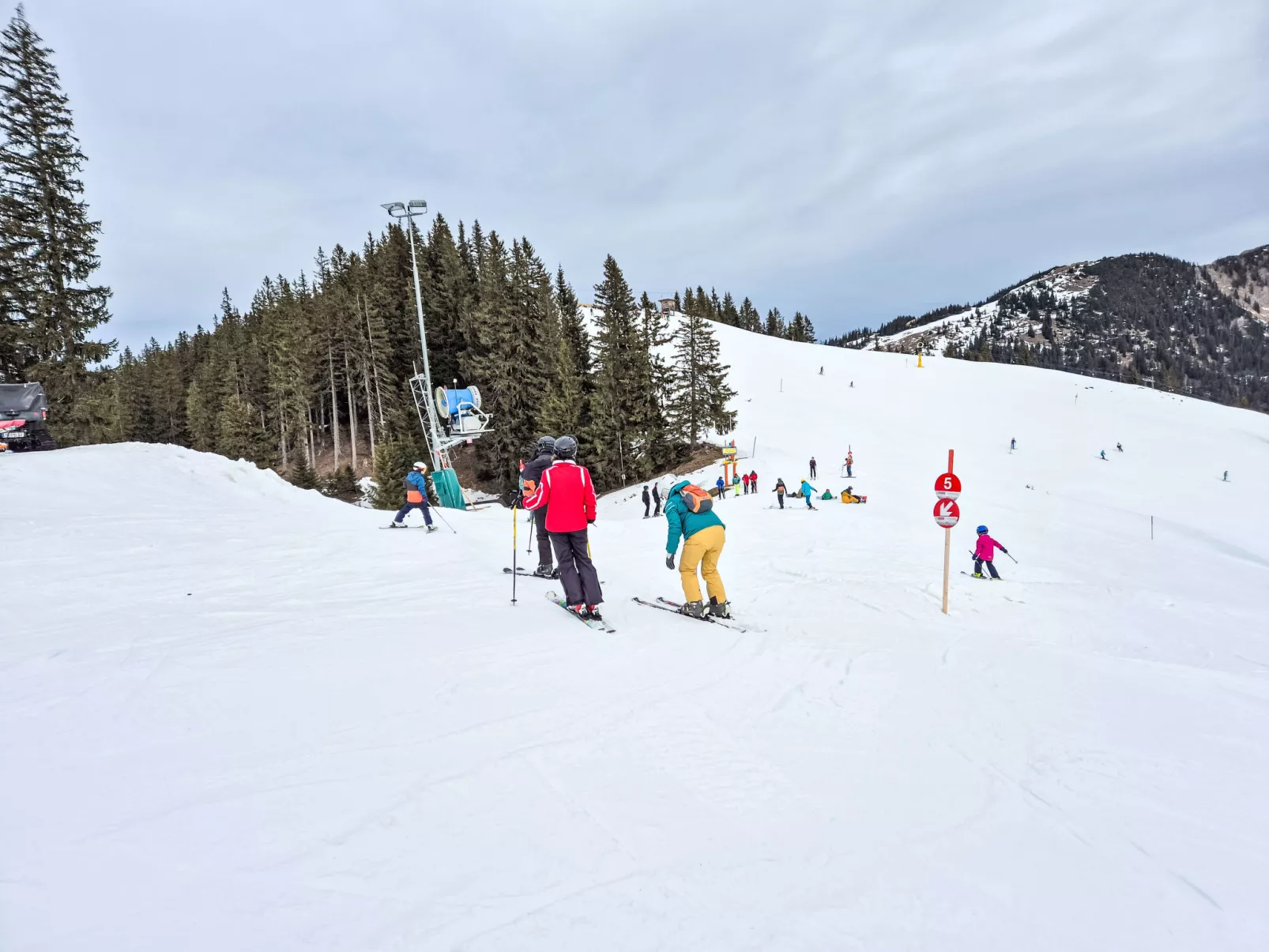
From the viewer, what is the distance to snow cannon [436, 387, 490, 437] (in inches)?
1056

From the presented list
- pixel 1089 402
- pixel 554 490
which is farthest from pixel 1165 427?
pixel 554 490

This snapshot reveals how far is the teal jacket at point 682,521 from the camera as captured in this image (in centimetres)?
721

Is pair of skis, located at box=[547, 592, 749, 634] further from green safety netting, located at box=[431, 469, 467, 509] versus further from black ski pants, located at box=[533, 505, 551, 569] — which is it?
green safety netting, located at box=[431, 469, 467, 509]

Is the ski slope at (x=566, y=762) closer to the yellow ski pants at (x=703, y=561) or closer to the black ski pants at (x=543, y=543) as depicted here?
the yellow ski pants at (x=703, y=561)

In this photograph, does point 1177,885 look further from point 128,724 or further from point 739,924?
point 128,724

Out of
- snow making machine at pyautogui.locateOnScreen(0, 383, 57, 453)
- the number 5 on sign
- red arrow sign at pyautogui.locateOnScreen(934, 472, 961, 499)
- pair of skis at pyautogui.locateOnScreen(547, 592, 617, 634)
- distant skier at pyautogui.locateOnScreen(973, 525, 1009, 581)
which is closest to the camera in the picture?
pair of skis at pyautogui.locateOnScreen(547, 592, 617, 634)

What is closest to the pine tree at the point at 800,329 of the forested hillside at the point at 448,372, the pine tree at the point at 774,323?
the pine tree at the point at 774,323

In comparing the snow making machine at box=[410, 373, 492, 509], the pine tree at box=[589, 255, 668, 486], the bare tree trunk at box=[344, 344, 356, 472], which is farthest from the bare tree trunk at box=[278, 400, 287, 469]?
the snow making machine at box=[410, 373, 492, 509]

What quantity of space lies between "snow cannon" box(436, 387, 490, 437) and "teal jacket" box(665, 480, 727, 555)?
2142 centimetres

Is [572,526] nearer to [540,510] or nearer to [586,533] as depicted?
[586,533]

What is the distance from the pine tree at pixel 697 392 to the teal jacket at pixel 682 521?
33.1 metres

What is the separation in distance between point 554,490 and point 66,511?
8.64 m

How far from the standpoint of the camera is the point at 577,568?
696 cm

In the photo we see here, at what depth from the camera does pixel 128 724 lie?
148 inches
